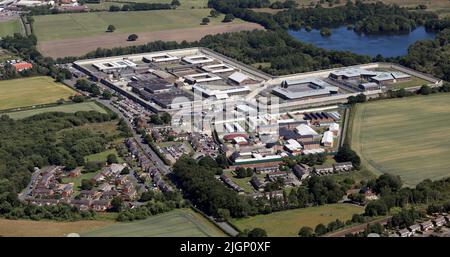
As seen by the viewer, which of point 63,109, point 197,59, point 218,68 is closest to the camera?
point 63,109

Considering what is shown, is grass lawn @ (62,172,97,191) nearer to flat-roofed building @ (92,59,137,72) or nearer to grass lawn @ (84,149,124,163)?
grass lawn @ (84,149,124,163)

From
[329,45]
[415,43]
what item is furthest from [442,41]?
[329,45]

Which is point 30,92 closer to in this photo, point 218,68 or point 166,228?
point 218,68

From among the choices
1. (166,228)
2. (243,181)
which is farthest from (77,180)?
(166,228)

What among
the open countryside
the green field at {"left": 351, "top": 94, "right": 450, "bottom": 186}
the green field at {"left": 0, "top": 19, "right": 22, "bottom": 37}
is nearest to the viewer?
the green field at {"left": 351, "top": 94, "right": 450, "bottom": 186}

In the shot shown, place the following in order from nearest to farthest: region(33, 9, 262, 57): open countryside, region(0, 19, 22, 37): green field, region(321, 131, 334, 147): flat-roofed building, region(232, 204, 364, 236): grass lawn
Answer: region(232, 204, 364, 236): grass lawn, region(321, 131, 334, 147): flat-roofed building, region(33, 9, 262, 57): open countryside, region(0, 19, 22, 37): green field

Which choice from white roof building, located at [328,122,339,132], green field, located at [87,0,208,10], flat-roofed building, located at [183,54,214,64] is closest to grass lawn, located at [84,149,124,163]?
white roof building, located at [328,122,339,132]

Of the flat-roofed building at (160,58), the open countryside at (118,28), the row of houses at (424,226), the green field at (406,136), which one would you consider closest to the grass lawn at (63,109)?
the flat-roofed building at (160,58)
